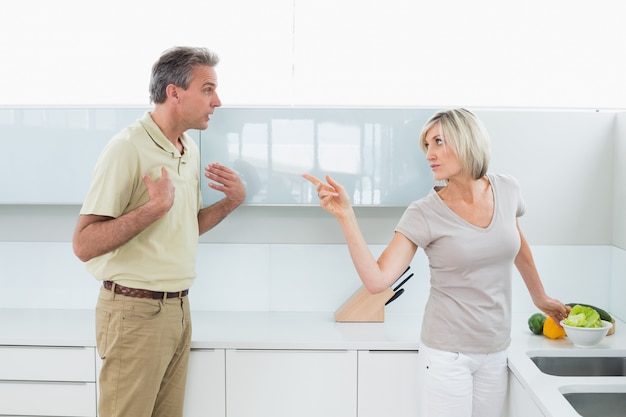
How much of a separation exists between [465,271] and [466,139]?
0.39m

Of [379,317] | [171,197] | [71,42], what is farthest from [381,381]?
[71,42]

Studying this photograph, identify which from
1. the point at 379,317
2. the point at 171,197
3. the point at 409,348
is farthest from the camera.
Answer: the point at 379,317

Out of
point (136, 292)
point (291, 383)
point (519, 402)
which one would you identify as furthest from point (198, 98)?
point (519, 402)

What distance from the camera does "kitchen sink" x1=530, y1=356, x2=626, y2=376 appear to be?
247 cm

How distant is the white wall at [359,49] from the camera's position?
3045 millimetres

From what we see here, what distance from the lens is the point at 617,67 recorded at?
10.0 feet

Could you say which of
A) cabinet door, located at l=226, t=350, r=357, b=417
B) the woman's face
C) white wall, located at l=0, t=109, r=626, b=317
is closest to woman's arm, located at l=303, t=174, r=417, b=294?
the woman's face

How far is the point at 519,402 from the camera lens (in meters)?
2.19

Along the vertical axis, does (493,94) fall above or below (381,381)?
above

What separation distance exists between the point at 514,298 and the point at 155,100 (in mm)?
1729

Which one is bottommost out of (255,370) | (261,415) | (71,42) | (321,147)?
(261,415)

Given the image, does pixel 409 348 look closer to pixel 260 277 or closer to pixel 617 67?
pixel 260 277

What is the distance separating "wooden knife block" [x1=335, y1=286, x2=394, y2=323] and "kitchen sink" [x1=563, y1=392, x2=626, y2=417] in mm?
947

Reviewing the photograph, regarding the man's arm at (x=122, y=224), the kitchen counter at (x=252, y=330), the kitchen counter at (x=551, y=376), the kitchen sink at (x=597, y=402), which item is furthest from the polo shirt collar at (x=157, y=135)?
the kitchen sink at (x=597, y=402)
